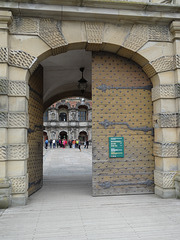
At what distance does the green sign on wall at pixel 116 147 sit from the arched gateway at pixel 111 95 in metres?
0.06

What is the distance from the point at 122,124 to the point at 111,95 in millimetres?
786

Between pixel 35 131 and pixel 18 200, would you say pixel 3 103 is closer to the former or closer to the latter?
pixel 35 131

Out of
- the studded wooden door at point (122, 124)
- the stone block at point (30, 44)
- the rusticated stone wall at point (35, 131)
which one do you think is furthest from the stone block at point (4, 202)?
the stone block at point (30, 44)

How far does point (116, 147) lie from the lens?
5.47m

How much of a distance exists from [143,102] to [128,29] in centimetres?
184

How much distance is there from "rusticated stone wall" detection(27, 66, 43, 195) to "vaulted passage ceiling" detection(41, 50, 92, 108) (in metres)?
0.96

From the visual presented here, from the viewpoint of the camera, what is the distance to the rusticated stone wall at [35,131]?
5637 millimetres

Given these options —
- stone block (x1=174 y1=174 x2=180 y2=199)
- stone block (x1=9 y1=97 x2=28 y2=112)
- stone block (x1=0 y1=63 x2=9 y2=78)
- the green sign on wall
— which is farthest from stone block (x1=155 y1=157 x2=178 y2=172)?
stone block (x1=0 y1=63 x2=9 y2=78)

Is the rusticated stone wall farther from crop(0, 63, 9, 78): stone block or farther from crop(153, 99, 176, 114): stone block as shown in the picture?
crop(153, 99, 176, 114): stone block

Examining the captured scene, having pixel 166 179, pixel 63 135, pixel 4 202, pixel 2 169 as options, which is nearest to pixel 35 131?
pixel 2 169

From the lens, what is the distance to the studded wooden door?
17.8ft

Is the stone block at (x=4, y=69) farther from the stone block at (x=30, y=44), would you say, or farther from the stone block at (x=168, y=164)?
the stone block at (x=168, y=164)

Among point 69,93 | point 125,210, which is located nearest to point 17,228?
point 125,210

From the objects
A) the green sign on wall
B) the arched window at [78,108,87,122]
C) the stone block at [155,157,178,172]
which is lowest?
the stone block at [155,157,178,172]
